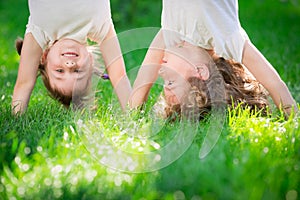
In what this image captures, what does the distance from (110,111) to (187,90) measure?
14.2 inches

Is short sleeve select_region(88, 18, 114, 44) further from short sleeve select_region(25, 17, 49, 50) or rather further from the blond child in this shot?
short sleeve select_region(25, 17, 49, 50)

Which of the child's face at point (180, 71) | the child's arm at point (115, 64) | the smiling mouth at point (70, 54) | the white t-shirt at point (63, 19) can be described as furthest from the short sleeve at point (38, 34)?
the child's face at point (180, 71)

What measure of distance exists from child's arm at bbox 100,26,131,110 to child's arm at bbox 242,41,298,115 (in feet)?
1.95

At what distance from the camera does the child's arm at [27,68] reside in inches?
110

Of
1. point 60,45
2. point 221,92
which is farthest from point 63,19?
point 221,92

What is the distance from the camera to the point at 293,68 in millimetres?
3996

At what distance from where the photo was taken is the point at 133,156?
6.91ft

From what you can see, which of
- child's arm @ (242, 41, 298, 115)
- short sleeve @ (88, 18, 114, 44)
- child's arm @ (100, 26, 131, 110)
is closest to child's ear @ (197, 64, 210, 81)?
child's arm @ (242, 41, 298, 115)

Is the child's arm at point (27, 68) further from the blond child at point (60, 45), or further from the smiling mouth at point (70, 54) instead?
the smiling mouth at point (70, 54)

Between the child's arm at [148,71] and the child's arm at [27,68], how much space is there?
47cm

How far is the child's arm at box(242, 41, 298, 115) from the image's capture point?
2.66 m

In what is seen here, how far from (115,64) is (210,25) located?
53 cm

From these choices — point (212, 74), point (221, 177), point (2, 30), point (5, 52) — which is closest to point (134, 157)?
point (221, 177)

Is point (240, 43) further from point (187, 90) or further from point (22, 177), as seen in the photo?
point (22, 177)
